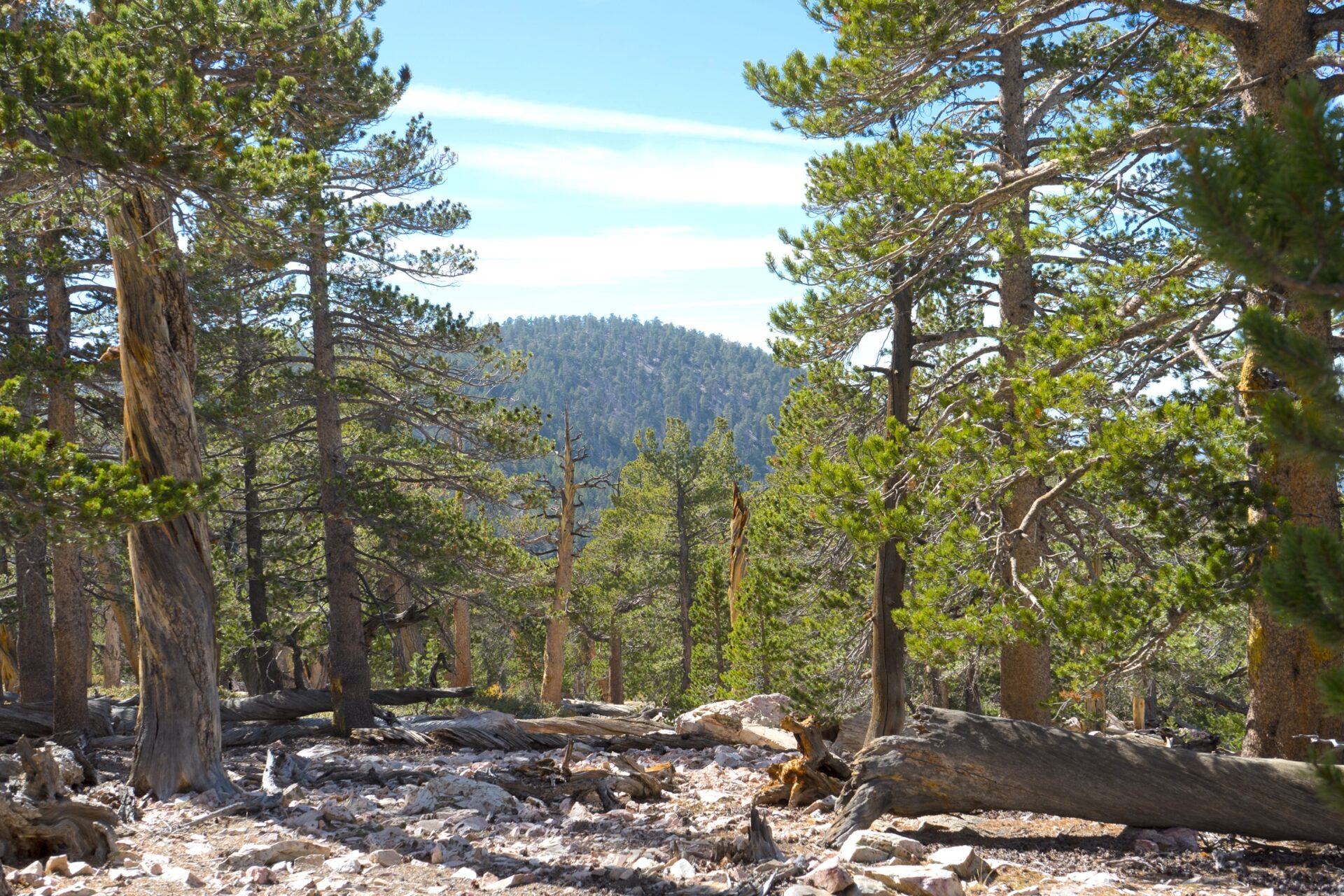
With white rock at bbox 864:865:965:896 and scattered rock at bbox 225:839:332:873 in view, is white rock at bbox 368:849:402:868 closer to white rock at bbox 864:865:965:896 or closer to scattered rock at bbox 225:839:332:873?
scattered rock at bbox 225:839:332:873

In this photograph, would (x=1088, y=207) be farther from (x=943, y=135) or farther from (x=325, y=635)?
(x=325, y=635)

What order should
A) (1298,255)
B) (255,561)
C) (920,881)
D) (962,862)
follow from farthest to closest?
1. (255,561)
2. (962,862)
3. (920,881)
4. (1298,255)

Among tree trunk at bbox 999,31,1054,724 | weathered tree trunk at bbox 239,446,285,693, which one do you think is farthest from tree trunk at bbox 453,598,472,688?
tree trunk at bbox 999,31,1054,724

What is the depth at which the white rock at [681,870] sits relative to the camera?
584 centimetres

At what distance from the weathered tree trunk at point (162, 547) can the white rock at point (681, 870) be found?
4.08m

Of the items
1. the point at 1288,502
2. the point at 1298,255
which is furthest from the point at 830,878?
the point at 1298,255

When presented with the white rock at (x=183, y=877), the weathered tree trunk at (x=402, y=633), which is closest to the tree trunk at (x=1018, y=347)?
the white rock at (x=183, y=877)

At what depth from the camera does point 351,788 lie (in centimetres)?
834

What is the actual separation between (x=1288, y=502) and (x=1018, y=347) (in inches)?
140

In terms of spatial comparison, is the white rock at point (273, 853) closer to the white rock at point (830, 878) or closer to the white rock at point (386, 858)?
the white rock at point (386, 858)

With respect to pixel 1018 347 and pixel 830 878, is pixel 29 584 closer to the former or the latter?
pixel 830 878

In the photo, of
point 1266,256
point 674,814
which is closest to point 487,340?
point 674,814

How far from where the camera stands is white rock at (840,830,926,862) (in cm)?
598

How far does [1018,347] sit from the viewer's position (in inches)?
356
